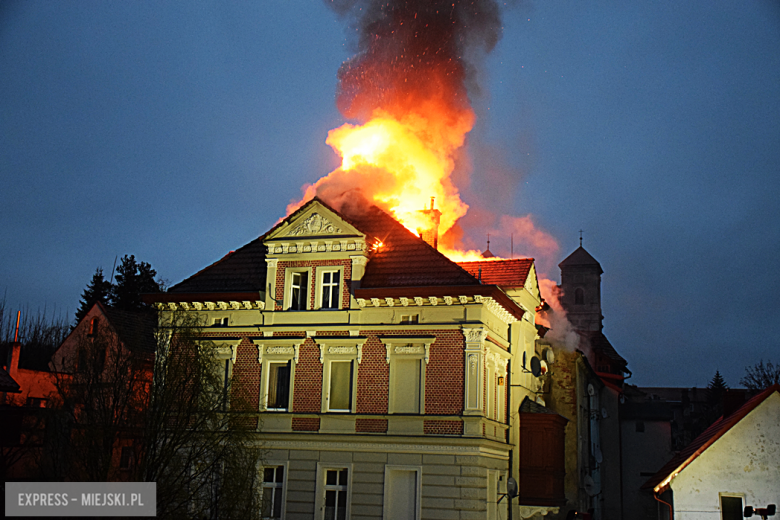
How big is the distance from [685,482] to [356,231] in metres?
14.4

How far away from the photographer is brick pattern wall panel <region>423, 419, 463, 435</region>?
27391mm

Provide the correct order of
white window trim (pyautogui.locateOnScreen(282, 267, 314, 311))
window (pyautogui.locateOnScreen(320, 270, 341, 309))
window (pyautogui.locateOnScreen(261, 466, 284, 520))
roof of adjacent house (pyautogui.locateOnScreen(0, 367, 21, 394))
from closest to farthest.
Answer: window (pyautogui.locateOnScreen(261, 466, 284, 520))
window (pyautogui.locateOnScreen(320, 270, 341, 309))
white window trim (pyautogui.locateOnScreen(282, 267, 314, 311))
roof of adjacent house (pyautogui.locateOnScreen(0, 367, 21, 394))

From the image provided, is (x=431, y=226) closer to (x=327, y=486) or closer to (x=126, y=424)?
(x=327, y=486)

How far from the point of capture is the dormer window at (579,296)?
3686 inches

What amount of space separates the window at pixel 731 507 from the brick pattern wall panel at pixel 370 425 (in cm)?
1132

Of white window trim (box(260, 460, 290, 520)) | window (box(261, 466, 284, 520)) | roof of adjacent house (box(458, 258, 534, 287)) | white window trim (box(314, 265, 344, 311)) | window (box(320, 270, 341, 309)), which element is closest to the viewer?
white window trim (box(260, 460, 290, 520))

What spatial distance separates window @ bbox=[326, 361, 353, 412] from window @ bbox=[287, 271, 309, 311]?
2679 millimetres

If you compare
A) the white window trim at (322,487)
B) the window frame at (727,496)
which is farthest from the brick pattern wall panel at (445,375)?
the window frame at (727,496)

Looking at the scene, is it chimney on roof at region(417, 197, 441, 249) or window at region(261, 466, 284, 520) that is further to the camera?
chimney on roof at region(417, 197, 441, 249)

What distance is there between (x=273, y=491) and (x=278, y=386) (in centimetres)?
389

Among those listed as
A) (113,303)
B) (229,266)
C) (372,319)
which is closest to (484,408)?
(372,319)

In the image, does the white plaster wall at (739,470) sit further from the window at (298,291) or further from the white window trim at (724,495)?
the window at (298,291)

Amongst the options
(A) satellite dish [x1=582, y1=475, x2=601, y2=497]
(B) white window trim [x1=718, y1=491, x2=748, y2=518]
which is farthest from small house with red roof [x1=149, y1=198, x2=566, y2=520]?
(A) satellite dish [x1=582, y1=475, x2=601, y2=497]

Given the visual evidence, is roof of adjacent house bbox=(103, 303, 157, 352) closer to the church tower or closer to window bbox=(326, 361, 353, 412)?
window bbox=(326, 361, 353, 412)
